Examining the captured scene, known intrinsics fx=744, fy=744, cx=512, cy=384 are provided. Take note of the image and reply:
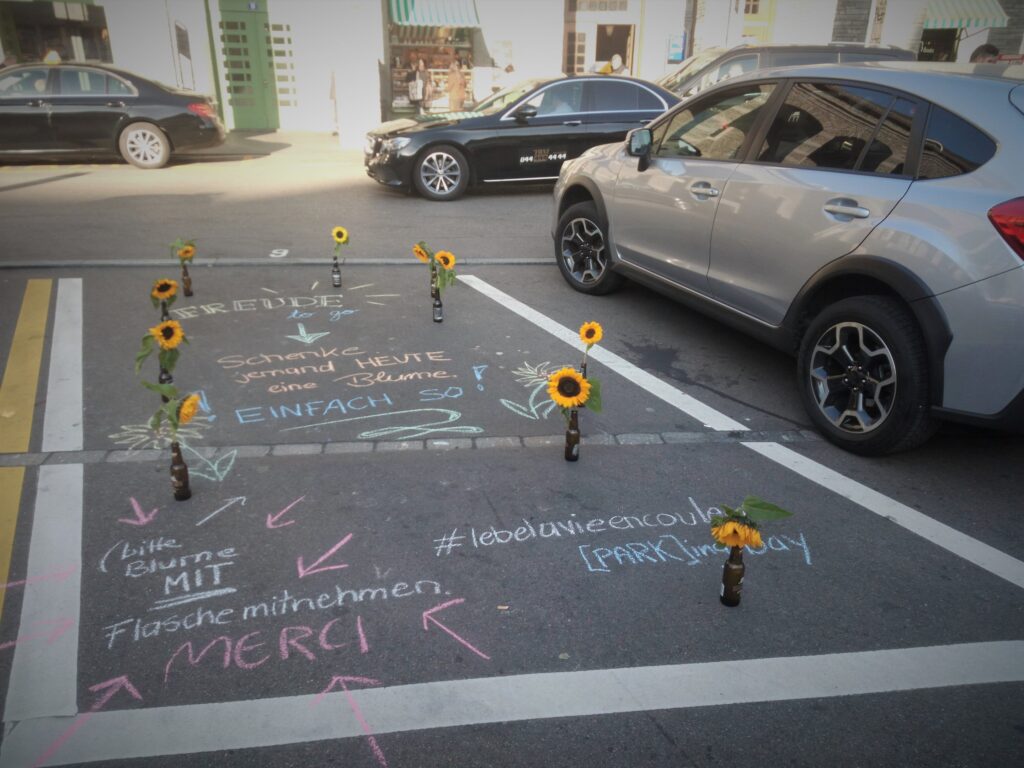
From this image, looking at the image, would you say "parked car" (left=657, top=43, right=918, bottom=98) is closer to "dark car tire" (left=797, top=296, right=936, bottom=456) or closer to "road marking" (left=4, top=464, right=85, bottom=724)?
"dark car tire" (left=797, top=296, right=936, bottom=456)

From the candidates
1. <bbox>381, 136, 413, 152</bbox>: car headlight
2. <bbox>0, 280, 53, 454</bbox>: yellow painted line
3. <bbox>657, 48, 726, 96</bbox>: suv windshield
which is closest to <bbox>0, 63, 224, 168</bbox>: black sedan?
<bbox>381, 136, 413, 152</bbox>: car headlight

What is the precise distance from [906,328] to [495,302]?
3.38 metres

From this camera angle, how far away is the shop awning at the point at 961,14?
19.0 m

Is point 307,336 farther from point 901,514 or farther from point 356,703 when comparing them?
point 901,514

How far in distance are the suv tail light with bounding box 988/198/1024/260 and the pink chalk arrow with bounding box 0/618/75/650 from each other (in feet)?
13.1

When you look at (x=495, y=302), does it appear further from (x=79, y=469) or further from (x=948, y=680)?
(x=948, y=680)

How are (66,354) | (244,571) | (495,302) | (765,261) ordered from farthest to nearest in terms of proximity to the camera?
(495,302), (66,354), (765,261), (244,571)

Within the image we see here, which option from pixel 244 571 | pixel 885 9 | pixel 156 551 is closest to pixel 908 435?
pixel 244 571

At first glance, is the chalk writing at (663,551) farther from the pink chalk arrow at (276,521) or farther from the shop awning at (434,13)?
the shop awning at (434,13)

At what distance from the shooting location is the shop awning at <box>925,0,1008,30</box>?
19016 millimetres

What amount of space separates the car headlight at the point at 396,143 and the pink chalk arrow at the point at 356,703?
903 cm

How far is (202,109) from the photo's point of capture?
1306 cm

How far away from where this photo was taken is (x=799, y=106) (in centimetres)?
438

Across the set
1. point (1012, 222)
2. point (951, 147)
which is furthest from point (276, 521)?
point (951, 147)
